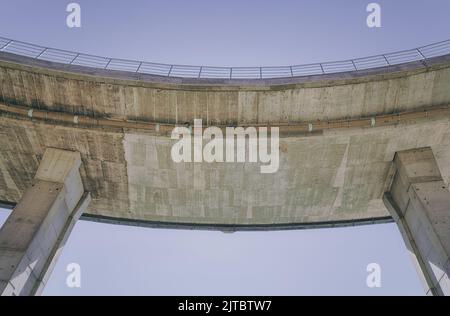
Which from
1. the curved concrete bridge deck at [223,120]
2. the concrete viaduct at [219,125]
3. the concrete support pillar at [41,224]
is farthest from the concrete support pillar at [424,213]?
the concrete support pillar at [41,224]

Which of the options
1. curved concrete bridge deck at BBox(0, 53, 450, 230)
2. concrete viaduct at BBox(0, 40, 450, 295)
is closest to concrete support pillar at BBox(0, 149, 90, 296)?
concrete viaduct at BBox(0, 40, 450, 295)

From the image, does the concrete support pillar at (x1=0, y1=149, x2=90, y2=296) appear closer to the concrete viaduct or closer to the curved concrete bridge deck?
the concrete viaduct

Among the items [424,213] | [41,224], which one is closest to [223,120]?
[41,224]

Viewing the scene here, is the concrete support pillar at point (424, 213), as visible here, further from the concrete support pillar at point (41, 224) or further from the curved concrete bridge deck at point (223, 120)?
the concrete support pillar at point (41, 224)

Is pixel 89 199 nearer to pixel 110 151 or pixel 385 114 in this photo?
pixel 110 151

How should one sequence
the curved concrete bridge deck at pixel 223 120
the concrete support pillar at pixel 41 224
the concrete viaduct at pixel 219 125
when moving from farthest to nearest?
the curved concrete bridge deck at pixel 223 120
the concrete viaduct at pixel 219 125
the concrete support pillar at pixel 41 224

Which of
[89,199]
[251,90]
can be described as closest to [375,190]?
[251,90]

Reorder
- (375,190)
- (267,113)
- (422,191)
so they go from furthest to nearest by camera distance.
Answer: (375,190), (267,113), (422,191)
